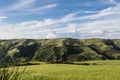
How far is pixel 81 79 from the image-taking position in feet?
128

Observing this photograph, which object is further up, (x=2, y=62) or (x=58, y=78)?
(x=2, y=62)

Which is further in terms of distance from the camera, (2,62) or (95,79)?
(95,79)

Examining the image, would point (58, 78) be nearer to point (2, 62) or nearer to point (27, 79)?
point (27, 79)

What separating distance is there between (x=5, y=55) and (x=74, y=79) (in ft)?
107

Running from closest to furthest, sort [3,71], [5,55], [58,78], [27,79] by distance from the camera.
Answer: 1. [5,55]
2. [3,71]
3. [27,79]
4. [58,78]

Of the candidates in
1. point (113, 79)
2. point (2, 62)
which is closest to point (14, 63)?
point (2, 62)

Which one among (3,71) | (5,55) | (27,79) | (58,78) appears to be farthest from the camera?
(58,78)

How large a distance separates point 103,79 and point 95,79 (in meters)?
1.17

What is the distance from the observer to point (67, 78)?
39781 millimetres

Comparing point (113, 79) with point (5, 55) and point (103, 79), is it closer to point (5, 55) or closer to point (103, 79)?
point (103, 79)

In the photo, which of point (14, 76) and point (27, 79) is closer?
point (14, 76)

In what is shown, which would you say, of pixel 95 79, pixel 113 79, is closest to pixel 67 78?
pixel 95 79

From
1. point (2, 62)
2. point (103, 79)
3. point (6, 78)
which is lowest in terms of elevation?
point (103, 79)

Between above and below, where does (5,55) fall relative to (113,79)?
above
